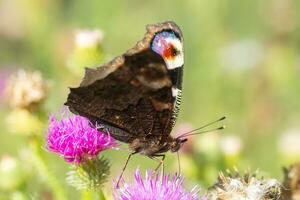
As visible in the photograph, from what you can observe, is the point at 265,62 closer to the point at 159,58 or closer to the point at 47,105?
the point at 47,105

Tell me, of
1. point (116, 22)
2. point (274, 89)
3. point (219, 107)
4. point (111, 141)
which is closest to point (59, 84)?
point (116, 22)

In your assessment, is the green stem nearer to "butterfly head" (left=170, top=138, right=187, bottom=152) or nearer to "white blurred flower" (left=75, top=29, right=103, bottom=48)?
"butterfly head" (left=170, top=138, right=187, bottom=152)

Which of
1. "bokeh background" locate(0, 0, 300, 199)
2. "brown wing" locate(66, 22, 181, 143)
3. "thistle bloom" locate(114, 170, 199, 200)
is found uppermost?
"bokeh background" locate(0, 0, 300, 199)

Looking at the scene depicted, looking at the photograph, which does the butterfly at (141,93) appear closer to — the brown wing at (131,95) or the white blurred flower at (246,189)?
the brown wing at (131,95)

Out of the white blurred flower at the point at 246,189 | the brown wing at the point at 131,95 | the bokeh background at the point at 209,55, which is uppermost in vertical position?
Answer: the bokeh background at the point at 209,55

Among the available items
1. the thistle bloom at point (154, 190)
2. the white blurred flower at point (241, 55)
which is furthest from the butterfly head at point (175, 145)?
the white blurred flower at point (241, 55)

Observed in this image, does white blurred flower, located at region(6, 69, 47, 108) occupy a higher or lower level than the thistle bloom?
higher

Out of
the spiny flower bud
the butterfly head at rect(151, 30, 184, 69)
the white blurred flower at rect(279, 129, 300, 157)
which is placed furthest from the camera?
the white blurred flower at rect(279, 129, 300, 157)

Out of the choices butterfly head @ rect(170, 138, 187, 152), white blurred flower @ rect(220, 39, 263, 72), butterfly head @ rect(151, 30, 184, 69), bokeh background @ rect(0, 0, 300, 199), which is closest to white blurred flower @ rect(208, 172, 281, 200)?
butterfly head @ rect(170, 138, 187, 152)

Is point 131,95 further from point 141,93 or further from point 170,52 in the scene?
point 170,52
